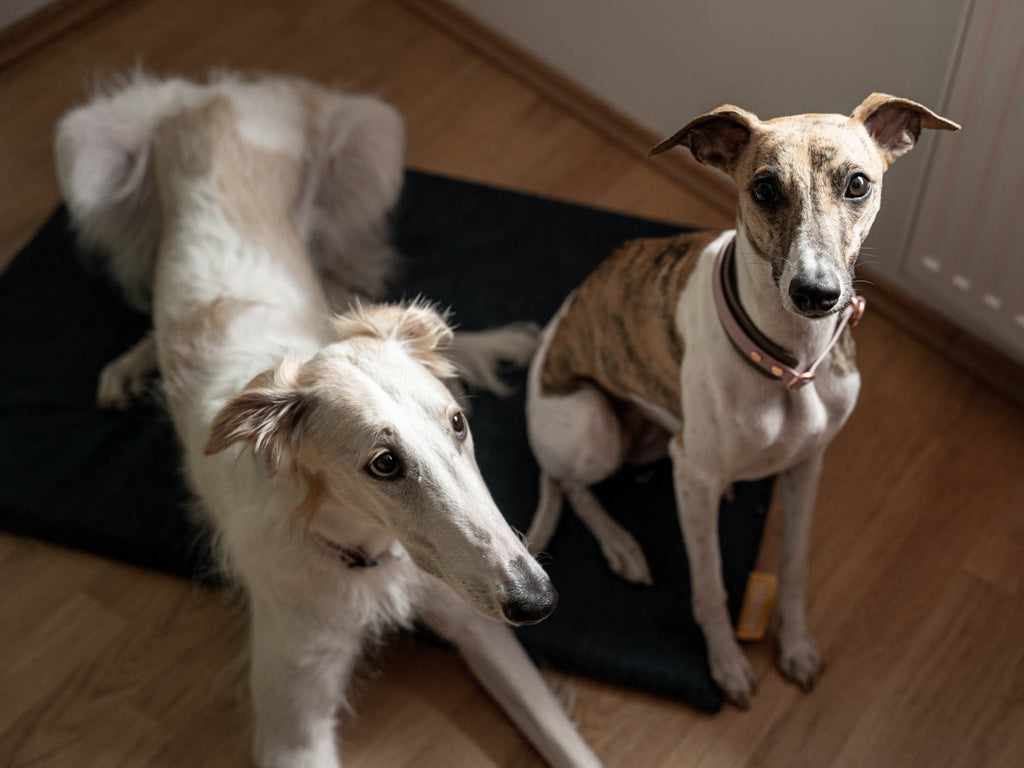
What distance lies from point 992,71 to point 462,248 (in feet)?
4.34

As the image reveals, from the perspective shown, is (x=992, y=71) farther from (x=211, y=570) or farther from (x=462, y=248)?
(x=211, y=570)

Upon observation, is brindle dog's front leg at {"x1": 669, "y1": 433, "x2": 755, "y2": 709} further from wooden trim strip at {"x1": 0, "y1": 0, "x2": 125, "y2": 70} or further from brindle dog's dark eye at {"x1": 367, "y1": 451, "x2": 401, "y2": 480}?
wooden trim strip at {"x1": 0, "y1": 0, "x2": 125, "y2": 70}

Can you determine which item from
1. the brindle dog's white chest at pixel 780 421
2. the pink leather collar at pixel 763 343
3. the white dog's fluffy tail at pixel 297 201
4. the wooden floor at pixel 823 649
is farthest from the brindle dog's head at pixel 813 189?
the white dog's fluffy tail at pixel 297 201

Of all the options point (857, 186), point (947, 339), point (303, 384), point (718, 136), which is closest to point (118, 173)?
point (303, 384)

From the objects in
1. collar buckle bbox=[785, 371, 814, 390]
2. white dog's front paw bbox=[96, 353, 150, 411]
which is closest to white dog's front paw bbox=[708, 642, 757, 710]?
collar buckle bbox=[785, 371, 814, 390]

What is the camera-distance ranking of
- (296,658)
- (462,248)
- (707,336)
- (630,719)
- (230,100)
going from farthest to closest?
(462,248) < (230,100) < (630,719) < (296,658) < (707,336)

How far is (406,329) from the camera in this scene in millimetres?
1630

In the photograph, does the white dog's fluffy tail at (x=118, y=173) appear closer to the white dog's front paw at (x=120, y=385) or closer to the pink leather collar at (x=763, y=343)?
the white dog's front paw at (x=120, y=385)

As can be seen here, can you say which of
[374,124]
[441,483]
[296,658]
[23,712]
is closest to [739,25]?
[374,124]

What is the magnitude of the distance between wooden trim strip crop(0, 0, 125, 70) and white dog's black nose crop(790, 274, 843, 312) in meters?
2.87

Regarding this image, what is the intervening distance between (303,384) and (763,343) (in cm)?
69

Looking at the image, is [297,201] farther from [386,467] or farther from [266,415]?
[386,467]

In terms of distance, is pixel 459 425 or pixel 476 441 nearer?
pixel 459 425

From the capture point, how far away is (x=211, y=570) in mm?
2189
